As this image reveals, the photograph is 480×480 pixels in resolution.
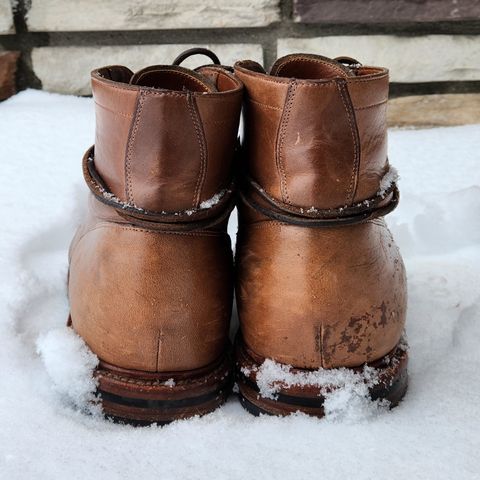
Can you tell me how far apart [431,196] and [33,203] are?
0.81 metres

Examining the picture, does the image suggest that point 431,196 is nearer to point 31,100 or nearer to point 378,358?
point 378,358

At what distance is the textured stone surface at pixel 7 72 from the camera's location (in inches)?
62.3

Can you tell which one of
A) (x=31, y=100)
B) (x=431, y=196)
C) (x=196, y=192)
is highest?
(x=196, y=192)

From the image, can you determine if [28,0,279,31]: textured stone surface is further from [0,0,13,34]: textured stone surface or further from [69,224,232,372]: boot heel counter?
[69,224,232,372]: boot heel counter

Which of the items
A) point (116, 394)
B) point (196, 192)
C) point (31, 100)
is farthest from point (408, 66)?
point (116, 394)

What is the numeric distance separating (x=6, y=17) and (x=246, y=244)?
1.08 metres

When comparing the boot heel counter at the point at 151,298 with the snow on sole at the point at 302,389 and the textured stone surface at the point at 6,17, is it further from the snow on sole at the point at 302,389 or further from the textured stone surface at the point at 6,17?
the textured stone surface at the point at 6,17

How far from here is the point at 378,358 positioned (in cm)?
77

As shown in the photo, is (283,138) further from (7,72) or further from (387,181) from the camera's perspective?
(7,72)

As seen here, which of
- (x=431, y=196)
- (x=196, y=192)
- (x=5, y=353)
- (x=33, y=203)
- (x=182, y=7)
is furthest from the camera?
(x=182, y=7)

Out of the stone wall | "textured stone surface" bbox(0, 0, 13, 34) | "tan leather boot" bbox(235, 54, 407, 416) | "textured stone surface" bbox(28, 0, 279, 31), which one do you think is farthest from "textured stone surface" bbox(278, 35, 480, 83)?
"tan leather boot" bbox(235, 54, 407, 416)

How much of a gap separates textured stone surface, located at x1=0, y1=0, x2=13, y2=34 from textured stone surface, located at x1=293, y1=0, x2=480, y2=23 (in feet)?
2.25

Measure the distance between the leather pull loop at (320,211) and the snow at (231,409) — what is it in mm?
205

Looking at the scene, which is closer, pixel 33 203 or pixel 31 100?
pixel 33 203
